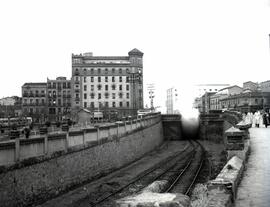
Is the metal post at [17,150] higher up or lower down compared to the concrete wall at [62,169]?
higher up

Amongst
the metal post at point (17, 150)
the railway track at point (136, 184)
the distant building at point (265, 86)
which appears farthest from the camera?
the distant building at point (265, 86)

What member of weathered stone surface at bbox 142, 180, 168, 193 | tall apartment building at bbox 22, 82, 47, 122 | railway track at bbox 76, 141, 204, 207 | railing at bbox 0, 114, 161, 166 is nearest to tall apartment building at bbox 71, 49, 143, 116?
tall apartment building at bbox 22, 82, 47, 122

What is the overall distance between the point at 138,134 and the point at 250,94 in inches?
2729

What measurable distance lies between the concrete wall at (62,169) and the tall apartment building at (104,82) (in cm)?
7000

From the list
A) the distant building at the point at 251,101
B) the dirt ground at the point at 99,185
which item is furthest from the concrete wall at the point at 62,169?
the distant building at the point at 251,101

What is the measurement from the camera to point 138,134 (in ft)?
139

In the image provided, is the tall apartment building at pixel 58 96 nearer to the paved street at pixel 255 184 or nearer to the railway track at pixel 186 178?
the railway track at pixel 186 178

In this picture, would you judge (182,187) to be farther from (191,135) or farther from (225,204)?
(191,135)

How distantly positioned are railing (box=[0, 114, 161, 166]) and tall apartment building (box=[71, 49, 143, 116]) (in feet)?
235

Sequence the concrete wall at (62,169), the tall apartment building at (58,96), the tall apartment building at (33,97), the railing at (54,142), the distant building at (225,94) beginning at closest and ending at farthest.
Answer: the concrete wall at (62,169) < the railing at (54,142) < the tall apartment building at (58,96) < the tall apartment building at (33,97) < the distant building at (225,94)

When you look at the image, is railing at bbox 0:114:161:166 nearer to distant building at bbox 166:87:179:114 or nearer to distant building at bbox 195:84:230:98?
distant building at bbox 195:84:230:98

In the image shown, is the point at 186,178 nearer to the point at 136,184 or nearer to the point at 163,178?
the point at 163,178

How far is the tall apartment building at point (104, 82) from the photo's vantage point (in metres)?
106

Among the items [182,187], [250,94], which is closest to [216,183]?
[182,187]
